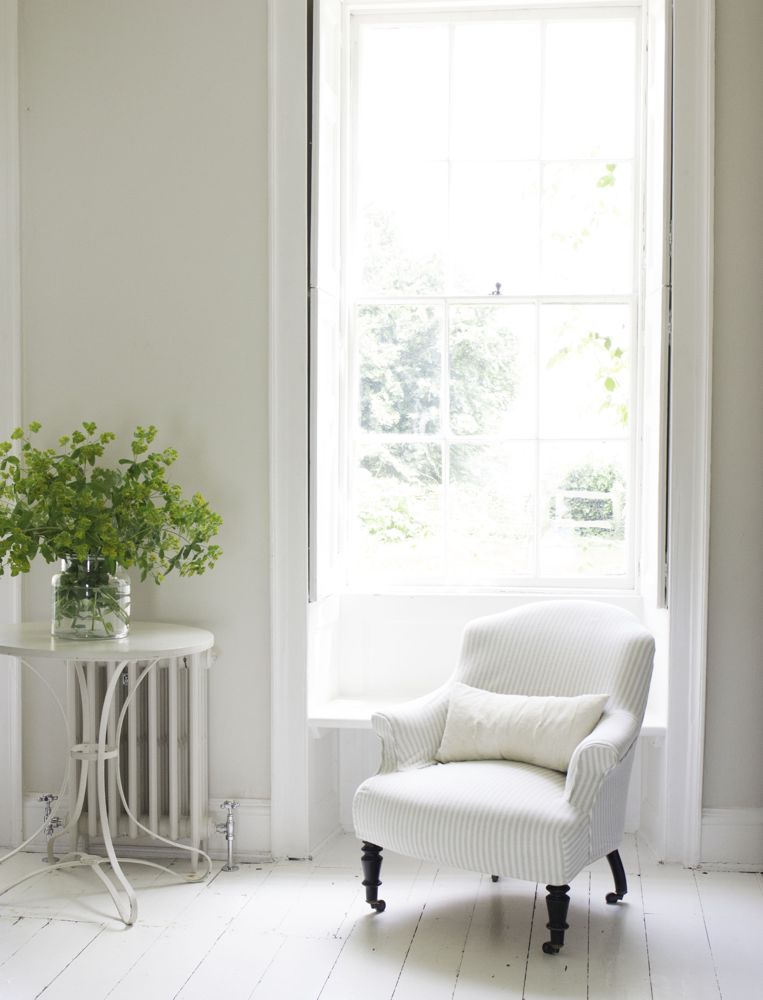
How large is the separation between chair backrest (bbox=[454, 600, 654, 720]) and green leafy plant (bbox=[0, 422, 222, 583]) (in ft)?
2.93

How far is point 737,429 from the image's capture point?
11.3 feet

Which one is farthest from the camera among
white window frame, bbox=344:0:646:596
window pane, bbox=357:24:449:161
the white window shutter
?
window pane, bbox=357:24:449:161

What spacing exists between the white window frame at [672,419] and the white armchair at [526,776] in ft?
1.18

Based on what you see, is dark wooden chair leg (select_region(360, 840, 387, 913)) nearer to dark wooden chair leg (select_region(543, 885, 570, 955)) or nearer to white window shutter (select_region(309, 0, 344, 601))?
dark wooden chair leg (select_region(543, 885, 570, 955))

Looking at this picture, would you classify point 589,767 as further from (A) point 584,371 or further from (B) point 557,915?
(A) point 584,371

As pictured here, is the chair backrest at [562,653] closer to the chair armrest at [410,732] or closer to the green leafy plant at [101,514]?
the chair armrest at [410,732]

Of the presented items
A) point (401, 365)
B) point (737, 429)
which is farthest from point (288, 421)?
point (737, 429)

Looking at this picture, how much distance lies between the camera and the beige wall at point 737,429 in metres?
3.40

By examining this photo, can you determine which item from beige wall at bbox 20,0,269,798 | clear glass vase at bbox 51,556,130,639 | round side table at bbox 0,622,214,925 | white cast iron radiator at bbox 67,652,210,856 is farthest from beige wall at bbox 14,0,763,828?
clear glass vase at bbox 51,556,130,639

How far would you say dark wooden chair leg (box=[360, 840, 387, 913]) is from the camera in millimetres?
3041

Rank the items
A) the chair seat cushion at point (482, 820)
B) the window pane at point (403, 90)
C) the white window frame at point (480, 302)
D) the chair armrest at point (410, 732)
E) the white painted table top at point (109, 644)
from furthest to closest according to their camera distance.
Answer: the window pane at point (403, 90) < the white window frame at point (480, 302) < the chair armrest at point (410, 732) < the white painted table top at point (109, 644) < the chair seat cushion at point (482, 820)

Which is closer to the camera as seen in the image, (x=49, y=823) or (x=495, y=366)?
(x=49, y=823)

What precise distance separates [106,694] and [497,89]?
2.48m

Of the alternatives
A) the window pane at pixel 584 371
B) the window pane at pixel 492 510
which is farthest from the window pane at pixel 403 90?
the window pane at pixel 492 510
